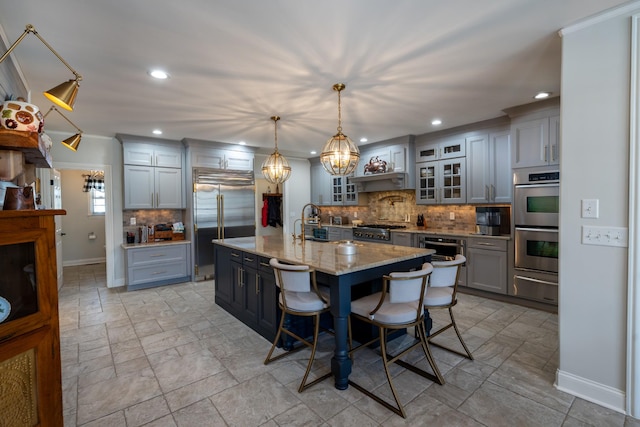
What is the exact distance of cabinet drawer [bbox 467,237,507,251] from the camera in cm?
408

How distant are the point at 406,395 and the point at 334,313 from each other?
0.74 metres

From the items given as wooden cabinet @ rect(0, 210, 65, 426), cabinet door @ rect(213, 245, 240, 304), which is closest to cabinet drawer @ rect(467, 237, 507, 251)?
cabinet door @ rect(213, 245, 240, 304)

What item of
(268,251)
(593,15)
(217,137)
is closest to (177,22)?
(268,251)

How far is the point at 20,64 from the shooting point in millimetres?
2420

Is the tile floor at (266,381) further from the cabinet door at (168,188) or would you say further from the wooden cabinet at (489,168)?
the cabinet door at (168,188)

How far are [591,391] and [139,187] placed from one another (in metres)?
5.89

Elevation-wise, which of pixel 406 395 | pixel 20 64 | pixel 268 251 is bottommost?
pixel 406 395

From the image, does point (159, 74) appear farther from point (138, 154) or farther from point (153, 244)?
point (153, 244)

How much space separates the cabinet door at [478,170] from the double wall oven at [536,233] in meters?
0.49

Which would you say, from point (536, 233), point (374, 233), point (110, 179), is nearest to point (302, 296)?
point (536, 233)

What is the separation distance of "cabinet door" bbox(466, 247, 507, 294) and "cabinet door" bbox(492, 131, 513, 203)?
0.76m

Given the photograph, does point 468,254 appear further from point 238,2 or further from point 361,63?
point 238,2

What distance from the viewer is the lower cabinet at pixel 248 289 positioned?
2944 mm

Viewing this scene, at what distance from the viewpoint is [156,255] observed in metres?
5.11
